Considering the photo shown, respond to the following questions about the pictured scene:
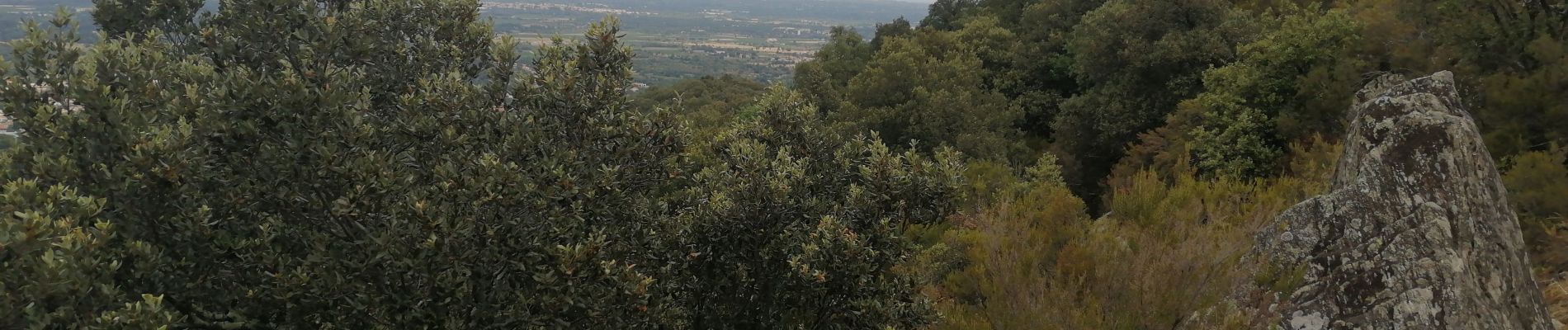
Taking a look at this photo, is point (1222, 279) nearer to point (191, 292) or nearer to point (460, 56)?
point (460, 56)

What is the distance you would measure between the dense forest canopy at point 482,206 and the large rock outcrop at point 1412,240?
911mm


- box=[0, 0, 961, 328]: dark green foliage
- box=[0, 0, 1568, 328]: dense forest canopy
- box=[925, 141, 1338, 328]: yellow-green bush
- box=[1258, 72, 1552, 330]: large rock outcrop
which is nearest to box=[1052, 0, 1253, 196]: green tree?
box=[0, 0, 1568, 328]: dense forest canopy

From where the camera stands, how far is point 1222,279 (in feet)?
32.5

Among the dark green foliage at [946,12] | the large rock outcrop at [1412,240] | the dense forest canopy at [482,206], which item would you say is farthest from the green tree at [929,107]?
the dark green foliage at [946,12]

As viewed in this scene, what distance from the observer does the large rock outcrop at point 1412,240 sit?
10.2 m

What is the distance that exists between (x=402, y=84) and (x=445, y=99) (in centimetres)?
214

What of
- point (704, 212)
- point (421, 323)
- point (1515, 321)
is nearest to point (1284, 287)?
point (1515, 321)

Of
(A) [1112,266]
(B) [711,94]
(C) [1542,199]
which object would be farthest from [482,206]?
(B) [711,94]

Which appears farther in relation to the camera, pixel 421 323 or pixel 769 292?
pixel 769 292

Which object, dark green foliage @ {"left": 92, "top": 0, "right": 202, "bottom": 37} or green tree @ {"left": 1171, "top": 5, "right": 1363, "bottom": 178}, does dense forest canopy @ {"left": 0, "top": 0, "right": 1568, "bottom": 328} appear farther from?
green tree @ {"left": 1171, "top": 5, "right": 1363, "bottom": 178}

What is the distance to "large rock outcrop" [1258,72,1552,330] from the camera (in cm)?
1022

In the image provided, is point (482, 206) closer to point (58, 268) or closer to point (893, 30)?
point (58, 268)

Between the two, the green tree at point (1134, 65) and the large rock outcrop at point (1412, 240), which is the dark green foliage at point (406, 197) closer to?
the large rock outcrop at point (1412, 240)

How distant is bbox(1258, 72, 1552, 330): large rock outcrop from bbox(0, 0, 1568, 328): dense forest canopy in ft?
2.99
